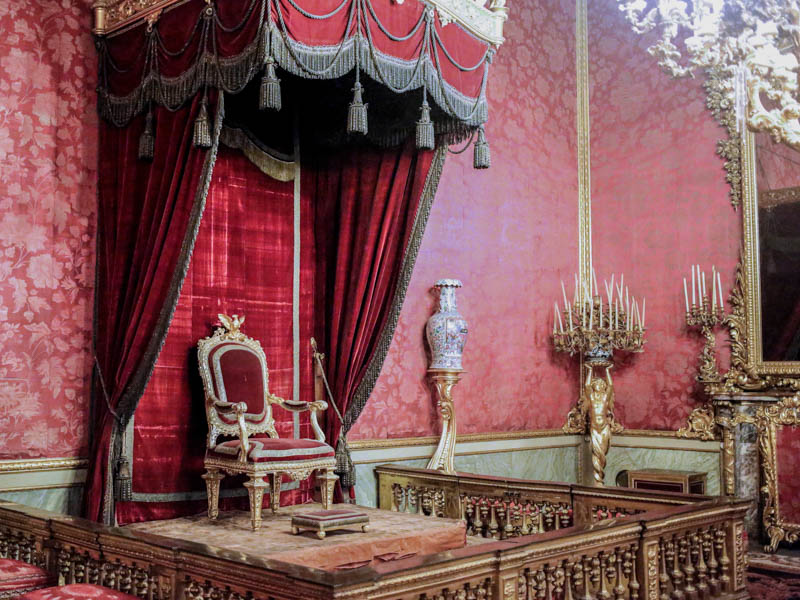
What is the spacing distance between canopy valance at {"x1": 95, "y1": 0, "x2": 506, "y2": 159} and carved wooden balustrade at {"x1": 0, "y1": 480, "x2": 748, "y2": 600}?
6.64 feet

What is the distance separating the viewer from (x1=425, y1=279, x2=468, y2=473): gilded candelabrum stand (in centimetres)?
612

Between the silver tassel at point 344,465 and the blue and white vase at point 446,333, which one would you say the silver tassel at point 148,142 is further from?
the blue and white vase at point 446,333

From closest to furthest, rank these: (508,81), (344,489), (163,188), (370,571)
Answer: (370,571) < (163,188) < (344,489) < (508,81)

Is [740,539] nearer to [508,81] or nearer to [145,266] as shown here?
[145,266]

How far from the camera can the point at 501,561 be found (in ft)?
10.4

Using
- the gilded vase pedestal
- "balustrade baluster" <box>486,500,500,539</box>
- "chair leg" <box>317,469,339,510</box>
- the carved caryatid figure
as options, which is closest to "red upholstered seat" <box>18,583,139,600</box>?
"chair leg" <box>317,469,339,510</box>

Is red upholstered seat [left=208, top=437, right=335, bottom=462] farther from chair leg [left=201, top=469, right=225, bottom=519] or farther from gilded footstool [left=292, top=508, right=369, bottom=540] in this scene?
gilded footstool [left=292, top=508, right=369, bottom=540]

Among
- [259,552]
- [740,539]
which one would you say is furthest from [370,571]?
[740,539]

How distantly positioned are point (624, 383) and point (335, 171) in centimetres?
334

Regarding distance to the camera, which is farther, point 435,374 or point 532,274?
point 532,274

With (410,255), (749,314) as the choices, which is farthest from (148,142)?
(749,314)

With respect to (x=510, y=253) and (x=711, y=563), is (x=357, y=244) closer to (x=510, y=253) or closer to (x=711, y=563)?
(x=510, y=253)

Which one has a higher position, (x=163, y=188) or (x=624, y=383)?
(x=163, y=188)

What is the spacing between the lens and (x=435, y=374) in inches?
245
